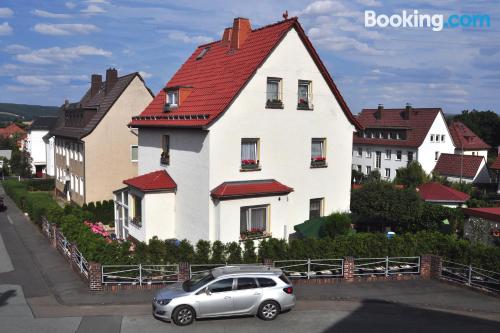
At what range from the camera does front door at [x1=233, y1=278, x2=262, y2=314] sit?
542 inches

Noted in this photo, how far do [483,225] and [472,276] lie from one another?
6337 millimetres

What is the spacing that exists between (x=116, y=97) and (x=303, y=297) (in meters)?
25.0

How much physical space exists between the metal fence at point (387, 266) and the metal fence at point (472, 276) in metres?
1.12

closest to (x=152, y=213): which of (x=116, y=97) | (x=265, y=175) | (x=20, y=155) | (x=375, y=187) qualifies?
(x=265, y=175)

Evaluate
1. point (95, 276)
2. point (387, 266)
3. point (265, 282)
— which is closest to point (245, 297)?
point (265, 282)

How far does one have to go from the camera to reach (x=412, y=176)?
45562 millimetres

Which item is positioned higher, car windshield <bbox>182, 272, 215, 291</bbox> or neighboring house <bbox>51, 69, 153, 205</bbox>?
neighboring house <bbox>51, 69, 153, 205</bbox>

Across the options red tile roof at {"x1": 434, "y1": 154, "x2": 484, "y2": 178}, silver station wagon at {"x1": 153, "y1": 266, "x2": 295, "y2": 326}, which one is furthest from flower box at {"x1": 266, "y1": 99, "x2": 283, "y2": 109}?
red tile roof at {"x1": 434, "y1": 154, "x2": 484, "y2": 178}

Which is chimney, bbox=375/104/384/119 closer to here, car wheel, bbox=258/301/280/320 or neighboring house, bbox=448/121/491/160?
neighboring house, bbox=448/121/491/160

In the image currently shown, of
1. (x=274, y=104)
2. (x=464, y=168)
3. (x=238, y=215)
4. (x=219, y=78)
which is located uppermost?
(x=219, y=78)

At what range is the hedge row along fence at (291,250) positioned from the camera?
17.3 m

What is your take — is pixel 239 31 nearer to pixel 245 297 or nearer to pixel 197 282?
pixel 197 282

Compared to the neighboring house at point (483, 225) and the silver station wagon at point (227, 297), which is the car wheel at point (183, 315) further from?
the neighboring house at point (483, 225)

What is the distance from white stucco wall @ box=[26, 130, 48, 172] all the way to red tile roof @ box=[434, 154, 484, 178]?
180 feet
